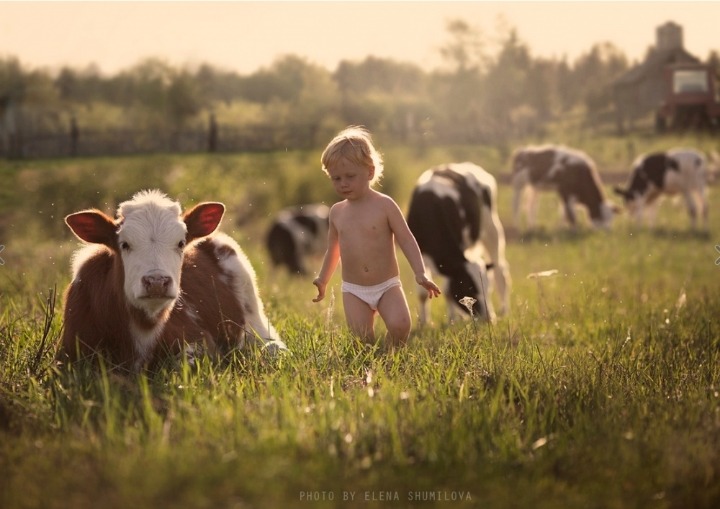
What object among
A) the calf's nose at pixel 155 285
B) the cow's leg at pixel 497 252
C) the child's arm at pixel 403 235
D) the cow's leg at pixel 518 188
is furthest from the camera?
the cow's leg at pixel 518 188

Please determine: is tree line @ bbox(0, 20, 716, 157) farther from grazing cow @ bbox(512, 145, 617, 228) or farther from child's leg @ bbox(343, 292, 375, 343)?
child's leg @ bbox(343, 292, 375, 343)

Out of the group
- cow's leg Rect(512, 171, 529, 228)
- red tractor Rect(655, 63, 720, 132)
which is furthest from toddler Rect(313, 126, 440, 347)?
red tractor Rect(655, 63, 720, 132)

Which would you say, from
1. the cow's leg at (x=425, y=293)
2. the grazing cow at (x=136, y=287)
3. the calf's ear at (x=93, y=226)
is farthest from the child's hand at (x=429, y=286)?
the cow's leg at (x=425, y=293)

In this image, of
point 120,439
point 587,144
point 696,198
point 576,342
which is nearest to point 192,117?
point 587,144

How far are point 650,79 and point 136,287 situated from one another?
43.7 metres

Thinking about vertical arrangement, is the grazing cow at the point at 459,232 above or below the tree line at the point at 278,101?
below

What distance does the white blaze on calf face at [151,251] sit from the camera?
4922mm

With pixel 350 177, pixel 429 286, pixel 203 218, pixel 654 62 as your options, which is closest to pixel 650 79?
pixel 654 62

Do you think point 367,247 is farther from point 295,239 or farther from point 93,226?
point 295,239

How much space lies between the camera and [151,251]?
5160mm

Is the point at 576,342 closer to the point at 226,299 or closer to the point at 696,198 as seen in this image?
the point at 226,299

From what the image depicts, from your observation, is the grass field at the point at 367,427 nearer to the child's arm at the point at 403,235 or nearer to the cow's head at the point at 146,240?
the cow's head at the point at 146,240

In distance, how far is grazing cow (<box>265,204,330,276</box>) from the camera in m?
21.1

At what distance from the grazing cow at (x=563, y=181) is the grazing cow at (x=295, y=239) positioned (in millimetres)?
6715
